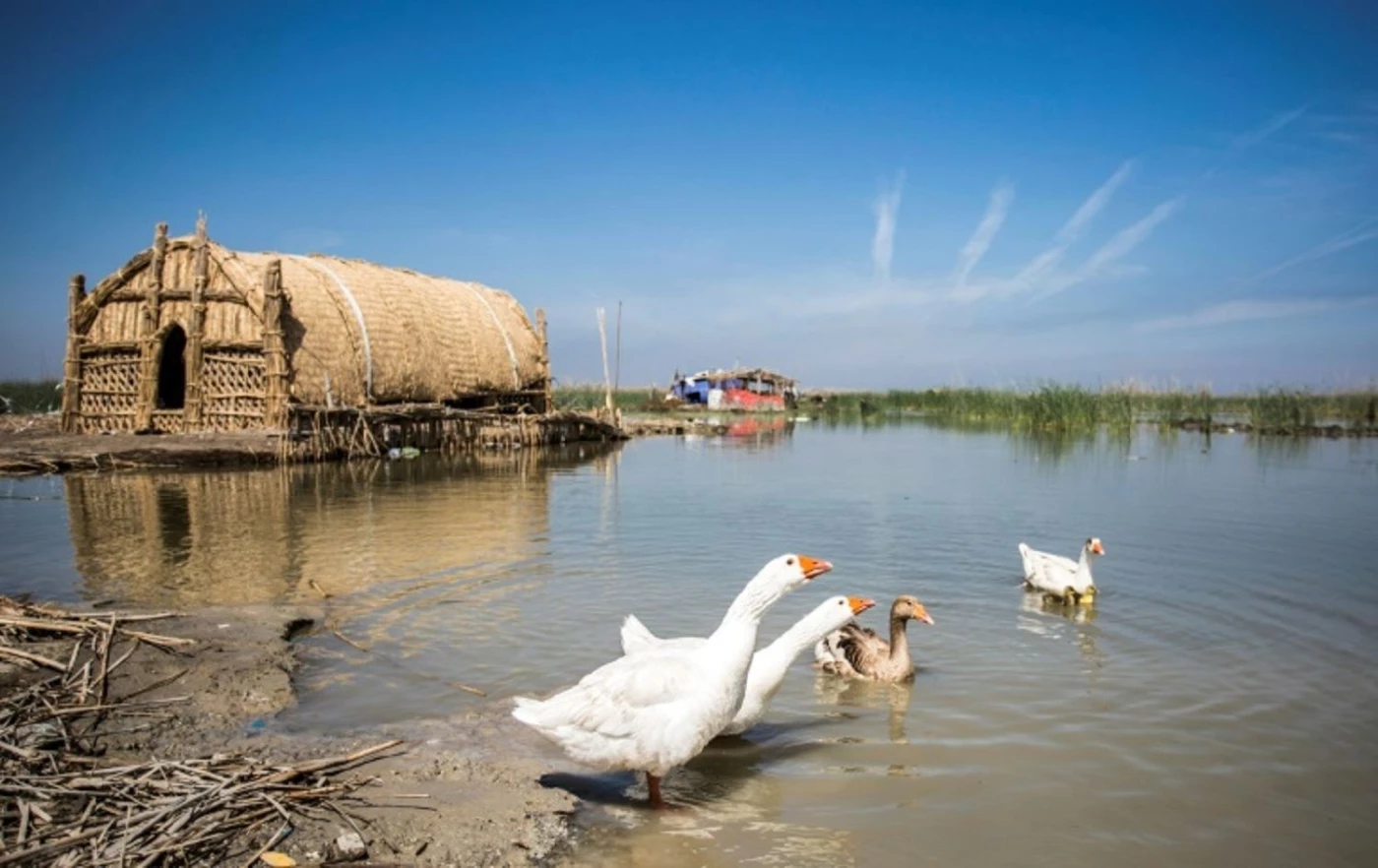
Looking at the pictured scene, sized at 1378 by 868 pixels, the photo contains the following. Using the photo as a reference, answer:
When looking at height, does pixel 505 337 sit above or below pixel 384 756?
above

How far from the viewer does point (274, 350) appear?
21.5 meters

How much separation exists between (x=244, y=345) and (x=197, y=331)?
1382 millimetres

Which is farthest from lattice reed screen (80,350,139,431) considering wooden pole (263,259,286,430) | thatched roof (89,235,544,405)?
wooden pole (263,259,286,430)

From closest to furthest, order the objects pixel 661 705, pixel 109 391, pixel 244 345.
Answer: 1. pixel 661 705
2. pixel 244 345
3. pixel 109 391

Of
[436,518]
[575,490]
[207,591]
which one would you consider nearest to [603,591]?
[207,591]

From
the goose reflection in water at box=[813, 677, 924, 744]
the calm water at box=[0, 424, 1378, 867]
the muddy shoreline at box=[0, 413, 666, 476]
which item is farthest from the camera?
the muddy shoreline at box=[0, 413, 666, 476]

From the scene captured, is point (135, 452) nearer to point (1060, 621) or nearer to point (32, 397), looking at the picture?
point (1060, 621)

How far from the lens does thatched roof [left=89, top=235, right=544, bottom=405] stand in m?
22.3

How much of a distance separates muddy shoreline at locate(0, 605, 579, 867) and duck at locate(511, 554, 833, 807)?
328mm

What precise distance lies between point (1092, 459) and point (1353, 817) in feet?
66.3

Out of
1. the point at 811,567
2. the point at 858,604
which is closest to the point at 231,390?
the point at 858,604

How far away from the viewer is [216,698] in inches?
232

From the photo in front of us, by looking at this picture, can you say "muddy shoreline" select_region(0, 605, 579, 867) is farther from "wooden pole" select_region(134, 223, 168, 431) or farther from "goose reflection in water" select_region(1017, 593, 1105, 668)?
"wooden pole" select_region(134, 223, 168, 431)

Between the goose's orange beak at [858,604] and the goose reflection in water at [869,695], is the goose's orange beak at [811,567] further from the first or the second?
the goose reflection in water at [869,695]
